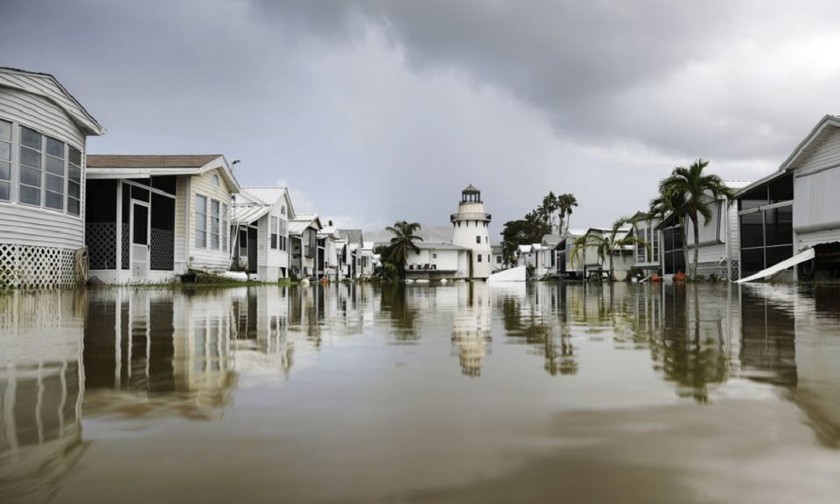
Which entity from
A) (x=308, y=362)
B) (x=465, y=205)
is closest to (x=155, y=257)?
(x=308, y=362)

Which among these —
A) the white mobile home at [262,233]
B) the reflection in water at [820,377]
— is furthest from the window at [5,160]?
the reflection in water at [820,377]

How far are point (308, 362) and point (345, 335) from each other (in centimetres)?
197

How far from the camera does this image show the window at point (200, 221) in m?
26.0

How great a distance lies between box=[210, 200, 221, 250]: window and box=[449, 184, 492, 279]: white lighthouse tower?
56755mm

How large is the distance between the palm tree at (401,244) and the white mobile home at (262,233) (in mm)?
35633

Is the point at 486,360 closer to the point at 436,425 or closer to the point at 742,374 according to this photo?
the point at 742,374

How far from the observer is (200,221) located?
86.7 feet

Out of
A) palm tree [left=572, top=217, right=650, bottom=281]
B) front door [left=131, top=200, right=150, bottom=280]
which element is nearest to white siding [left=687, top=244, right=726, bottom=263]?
palm tree [left=572, top=217, right=650, bottom=281]

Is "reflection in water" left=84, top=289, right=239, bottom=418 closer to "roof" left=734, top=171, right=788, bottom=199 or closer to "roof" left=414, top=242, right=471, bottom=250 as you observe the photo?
"roof" left=734, top=171, right=788, bottom=199

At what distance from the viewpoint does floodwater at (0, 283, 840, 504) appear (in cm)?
185

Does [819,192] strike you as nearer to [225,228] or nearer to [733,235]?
[733,235]

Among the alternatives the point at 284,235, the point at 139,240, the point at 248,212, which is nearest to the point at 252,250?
the point at 248,212

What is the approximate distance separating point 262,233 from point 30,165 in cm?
1891

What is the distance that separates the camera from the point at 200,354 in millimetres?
4625
